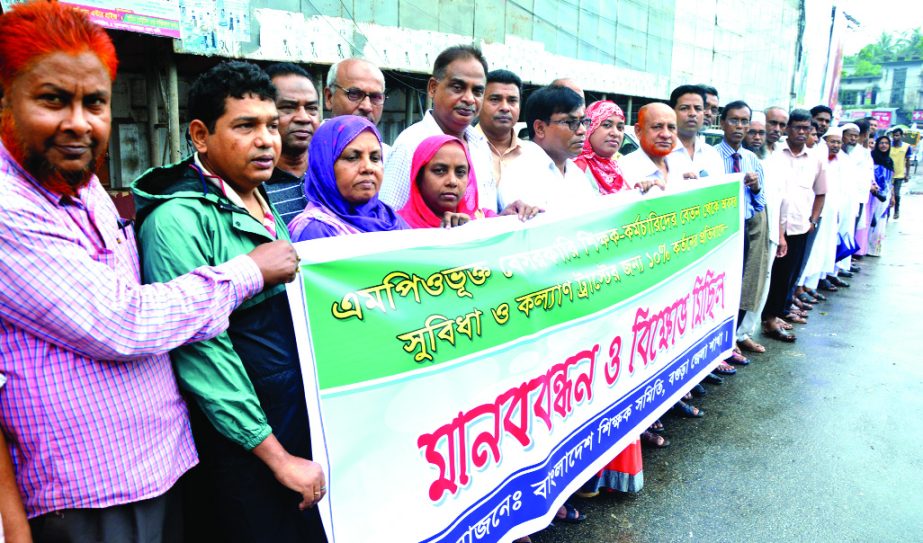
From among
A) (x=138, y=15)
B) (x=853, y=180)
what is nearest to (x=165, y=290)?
(x=853, y=180)

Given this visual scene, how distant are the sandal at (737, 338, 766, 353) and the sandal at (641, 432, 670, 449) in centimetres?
219

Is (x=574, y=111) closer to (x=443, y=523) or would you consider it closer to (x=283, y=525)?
(x=443, y=523)

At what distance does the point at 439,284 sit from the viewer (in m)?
2.05

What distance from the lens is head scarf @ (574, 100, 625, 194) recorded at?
152 inches

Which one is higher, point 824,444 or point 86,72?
point 86,72

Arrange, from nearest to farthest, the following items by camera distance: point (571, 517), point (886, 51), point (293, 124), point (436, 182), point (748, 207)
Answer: point (436, 182) < point (293, 124) < point (571, 517) < point (748, 207) < point (886, 51)

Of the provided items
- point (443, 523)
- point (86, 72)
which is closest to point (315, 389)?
point (443, 523)

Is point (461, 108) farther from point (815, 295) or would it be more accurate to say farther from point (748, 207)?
point (815, 295)

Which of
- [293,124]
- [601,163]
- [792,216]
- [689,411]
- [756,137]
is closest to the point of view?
[293,124]

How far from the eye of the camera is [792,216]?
594cm

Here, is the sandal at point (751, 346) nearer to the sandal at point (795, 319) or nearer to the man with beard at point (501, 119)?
the sandal at point (795, 319)

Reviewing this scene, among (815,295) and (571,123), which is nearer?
(571,123)

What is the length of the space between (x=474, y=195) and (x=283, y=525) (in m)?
1.70

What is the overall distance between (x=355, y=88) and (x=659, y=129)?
209cm
